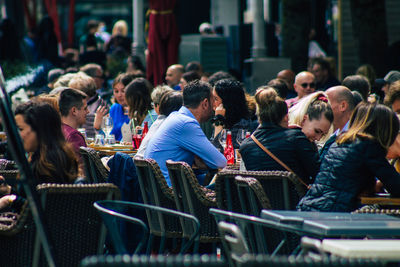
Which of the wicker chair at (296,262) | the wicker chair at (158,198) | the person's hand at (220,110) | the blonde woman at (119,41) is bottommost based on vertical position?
the wicker chair at (158,198)

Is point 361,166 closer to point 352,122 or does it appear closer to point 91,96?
point 352,122

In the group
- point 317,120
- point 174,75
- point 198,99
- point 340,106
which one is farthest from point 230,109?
point 174,75

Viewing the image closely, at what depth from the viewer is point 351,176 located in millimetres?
5039

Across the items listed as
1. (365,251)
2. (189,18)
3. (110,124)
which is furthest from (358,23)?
(189,18)

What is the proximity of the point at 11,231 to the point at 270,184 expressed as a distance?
5.57 feet

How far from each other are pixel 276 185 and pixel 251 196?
1.16 ft

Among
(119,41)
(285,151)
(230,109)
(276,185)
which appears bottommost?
(276,185)

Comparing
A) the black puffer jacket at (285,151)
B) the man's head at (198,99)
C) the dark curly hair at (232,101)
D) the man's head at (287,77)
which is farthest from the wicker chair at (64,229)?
the man's head at (287,77)

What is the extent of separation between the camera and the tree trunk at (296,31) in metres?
15.1

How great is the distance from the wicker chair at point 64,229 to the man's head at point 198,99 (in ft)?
8.75

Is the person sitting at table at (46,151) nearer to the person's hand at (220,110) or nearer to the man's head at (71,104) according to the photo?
the man's head at (71,104)

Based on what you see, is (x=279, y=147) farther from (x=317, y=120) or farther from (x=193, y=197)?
(x=317, y=120)

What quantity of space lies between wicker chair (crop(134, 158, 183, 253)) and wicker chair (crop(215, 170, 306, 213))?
0.84m

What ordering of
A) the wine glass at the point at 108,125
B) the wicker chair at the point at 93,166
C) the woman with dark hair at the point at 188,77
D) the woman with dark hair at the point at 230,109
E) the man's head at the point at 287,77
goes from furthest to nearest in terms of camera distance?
1. the man's head at the point at 287,77
2. the woman with dark hair at the point at 188,77
3. the wine glass at the point at 108,125
4. the woman with dark hair at the point at 230,109
5. the wicker chair at the point at 93,166
